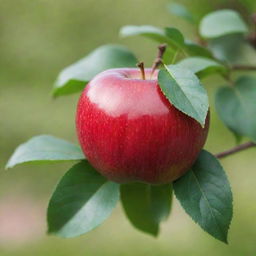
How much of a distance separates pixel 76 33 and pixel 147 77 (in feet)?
9.06

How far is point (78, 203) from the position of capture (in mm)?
710

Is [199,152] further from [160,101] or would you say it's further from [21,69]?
[21,69]

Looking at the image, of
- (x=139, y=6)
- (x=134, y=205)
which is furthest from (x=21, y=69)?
(x=134, y=205)

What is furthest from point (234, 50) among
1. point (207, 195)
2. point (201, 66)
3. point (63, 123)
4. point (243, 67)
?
point (63, 123)

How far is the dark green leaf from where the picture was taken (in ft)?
3.35

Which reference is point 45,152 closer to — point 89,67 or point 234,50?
point 89,67

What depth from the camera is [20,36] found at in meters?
3.42

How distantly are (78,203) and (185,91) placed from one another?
0.69 ft

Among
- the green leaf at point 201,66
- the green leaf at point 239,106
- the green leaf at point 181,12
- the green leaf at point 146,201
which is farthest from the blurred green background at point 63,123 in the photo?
the green leaf at point 146,201

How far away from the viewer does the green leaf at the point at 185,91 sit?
1.93ft

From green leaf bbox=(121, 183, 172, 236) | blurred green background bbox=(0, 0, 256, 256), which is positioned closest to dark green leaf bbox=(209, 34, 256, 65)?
blurred green background bbox=(0, 0, 256, 256)

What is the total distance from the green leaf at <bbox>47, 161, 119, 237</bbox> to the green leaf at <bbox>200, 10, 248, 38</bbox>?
1.20 feet

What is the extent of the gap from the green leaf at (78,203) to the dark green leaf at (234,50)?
405 millimetres

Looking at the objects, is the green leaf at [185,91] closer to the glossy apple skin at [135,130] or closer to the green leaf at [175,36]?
the glossy apple skin at [135,130]
